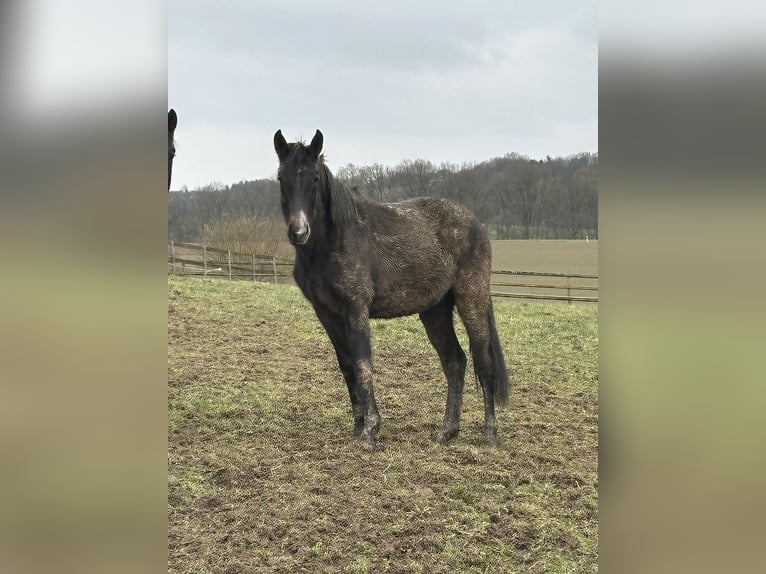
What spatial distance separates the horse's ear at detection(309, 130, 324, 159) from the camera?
4.21 metres

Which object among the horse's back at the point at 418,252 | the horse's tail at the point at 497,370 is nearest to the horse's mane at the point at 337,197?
the horse's back at the point at 418,252

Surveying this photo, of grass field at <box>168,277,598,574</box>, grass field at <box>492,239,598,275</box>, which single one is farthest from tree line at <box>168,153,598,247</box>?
grass field at <box>168,277,598,574</box>

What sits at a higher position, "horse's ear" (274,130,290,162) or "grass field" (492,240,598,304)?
"horse's ear" (274,130,290,162)

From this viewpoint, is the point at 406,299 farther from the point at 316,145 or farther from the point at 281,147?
the point at 281,147

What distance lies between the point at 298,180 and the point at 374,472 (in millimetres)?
2327

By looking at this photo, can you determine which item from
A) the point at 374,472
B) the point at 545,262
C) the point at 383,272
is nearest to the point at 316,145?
the point at 383,272

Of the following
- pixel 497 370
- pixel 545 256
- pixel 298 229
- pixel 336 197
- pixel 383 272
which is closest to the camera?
pixel 298 229

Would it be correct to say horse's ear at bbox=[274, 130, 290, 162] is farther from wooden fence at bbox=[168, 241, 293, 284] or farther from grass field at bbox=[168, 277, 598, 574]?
wooden fence at bbox=[168, 241, 293, 284]

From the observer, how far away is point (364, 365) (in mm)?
4680

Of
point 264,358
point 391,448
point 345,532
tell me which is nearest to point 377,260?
point 391,448

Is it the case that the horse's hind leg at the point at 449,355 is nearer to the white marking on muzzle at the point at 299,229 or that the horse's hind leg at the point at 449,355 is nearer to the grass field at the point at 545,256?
the white marking on muzzle at the point at 299,229
